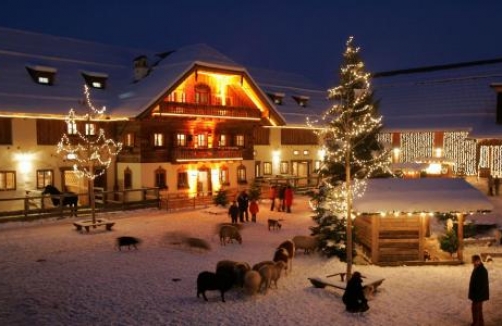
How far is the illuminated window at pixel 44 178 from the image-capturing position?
3058cm

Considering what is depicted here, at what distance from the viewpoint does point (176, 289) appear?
14.9 meters

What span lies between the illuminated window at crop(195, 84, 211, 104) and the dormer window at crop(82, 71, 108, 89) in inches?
287

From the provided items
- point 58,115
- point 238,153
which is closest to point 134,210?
point 58,115

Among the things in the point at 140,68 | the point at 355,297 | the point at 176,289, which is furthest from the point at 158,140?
the point at 355,297

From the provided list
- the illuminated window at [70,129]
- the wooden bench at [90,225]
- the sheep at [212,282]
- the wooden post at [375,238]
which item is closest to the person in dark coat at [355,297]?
the sheep at [212,282]

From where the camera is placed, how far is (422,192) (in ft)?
61.9

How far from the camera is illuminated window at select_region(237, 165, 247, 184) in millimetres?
39719

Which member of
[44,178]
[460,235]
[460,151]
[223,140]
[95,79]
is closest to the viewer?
[460,235]

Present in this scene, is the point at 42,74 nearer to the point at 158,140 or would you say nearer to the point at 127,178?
the point at 158,140

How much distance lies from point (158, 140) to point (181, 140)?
1958 millimetres

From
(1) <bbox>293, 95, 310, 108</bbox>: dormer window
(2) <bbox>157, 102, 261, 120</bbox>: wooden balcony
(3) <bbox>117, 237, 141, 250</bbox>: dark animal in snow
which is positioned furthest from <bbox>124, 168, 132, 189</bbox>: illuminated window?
(1) <bbox>293, 95, 310, 108</bbox>: dormer window

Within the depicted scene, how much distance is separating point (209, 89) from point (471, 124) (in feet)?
76.2

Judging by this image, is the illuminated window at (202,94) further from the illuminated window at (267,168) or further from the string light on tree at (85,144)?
the illuminated window at (267,168)

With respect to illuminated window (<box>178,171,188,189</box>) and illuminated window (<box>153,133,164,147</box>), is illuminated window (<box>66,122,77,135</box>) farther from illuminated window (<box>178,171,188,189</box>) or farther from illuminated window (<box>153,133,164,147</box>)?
illuminated window (<box>178,171,188,189</box>)
